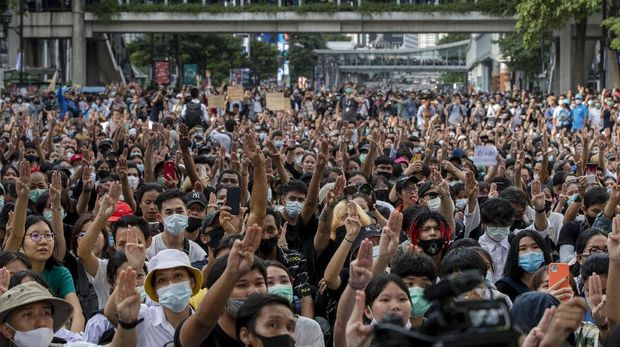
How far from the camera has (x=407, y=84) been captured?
183m

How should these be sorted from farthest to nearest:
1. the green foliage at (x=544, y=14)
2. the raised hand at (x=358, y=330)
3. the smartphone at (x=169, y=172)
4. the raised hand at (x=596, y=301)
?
the green foliage at (x=544, y=14) < the smartphone at (x=169, y=172) < the raised hand at (x=596, y=301) < the raised hand at (x=358, y=330)

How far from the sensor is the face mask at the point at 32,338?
6.43 metres

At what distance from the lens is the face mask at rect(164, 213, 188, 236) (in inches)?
377

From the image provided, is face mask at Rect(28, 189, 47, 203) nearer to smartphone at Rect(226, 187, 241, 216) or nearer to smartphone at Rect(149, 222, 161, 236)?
smartphone at Rect(149, 222, 161, 236)

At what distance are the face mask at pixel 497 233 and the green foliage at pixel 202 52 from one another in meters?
55.6

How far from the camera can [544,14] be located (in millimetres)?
44625

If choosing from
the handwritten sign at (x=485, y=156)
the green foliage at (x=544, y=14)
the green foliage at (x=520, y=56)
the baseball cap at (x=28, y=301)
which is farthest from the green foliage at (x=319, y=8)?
the baseball cap at (x=28, y=301)

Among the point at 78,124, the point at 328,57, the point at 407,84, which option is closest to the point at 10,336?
the point at 78,124

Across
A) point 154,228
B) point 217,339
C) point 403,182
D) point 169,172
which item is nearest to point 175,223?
point 154,228

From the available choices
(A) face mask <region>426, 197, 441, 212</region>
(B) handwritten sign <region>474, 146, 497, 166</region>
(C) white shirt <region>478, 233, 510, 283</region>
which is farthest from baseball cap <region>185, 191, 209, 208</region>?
(B) handwritten sign <region>474, 146, 497, 166</region>

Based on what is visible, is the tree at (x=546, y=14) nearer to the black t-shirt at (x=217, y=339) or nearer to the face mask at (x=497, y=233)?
the face mask at (x=497, y=233)

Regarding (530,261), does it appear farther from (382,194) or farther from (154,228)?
(382,194)

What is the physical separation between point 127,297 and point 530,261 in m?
3.16

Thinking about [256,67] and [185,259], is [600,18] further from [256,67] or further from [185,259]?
[185,259]
